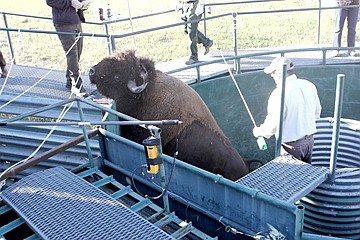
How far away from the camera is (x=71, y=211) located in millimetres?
4688

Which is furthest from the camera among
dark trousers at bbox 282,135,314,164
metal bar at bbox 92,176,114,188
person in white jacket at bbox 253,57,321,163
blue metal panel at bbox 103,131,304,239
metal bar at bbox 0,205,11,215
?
dark trousers at bbox 282,135,314,164

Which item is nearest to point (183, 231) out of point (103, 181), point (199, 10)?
point (103, 181)

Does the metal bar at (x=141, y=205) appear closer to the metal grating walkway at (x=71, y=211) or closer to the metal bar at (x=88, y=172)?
the metal grating walkway at (x=71, y=211)

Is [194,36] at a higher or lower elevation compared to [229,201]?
higher

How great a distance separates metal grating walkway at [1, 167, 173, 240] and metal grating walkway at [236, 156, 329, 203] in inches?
49.4

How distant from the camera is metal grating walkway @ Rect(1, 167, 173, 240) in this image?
4312 mm

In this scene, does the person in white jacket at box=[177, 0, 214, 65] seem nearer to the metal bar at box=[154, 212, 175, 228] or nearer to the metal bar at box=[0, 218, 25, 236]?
the metal bar at box=[154, 212, 175, 228]

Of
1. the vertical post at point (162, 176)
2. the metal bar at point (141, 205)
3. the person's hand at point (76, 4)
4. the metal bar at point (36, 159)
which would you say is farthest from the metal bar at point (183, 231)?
the person's hand at point (76, 4)

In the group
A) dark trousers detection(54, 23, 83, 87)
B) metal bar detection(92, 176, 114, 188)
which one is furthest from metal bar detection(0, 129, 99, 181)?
dark trousers detection(54, 23, 83, 87)

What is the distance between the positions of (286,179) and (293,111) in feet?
3.51

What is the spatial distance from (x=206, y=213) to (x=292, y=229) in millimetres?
1137

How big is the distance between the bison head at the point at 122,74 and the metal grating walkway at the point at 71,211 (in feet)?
5.85

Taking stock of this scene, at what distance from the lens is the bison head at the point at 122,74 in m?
6.67

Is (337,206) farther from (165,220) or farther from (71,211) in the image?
(71,211)
